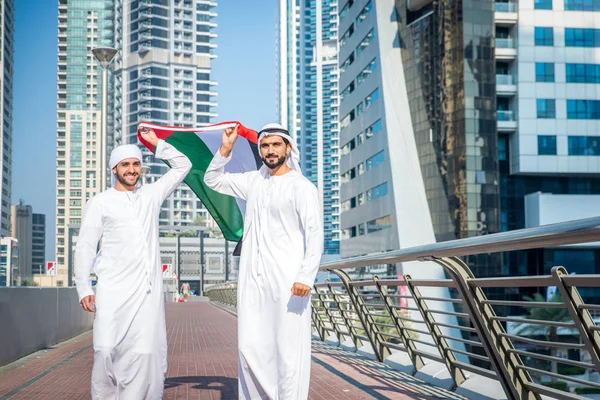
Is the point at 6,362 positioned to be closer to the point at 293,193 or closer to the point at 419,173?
the point at 293,193

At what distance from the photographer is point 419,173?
70.9 m

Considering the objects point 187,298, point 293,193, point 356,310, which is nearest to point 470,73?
point 187,298

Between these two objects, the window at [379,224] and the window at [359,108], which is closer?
the window at [379,224]

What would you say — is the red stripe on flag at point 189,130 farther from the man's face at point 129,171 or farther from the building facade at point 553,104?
the building facade at point 553,104

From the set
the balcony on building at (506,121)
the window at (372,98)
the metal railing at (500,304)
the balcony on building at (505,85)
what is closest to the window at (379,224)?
the window at (372,98)

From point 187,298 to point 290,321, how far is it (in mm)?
68197

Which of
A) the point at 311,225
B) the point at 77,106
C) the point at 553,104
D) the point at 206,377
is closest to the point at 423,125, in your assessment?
the point at 553,104

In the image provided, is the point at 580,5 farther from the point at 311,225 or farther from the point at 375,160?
the point at 311,225

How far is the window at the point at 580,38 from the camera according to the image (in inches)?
2552

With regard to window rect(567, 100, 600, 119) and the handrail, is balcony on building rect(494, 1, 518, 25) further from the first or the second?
the handrail

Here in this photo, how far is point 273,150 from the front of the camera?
18.7 ft

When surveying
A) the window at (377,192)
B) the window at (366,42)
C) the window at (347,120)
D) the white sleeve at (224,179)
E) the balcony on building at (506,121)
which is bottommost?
the white sleeve at (224,179)

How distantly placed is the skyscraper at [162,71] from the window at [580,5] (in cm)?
10955

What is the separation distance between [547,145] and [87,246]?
204 feet
